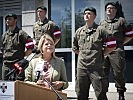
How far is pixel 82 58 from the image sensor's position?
5473 mm

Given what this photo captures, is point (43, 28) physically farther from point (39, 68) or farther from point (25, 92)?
Result: point (25, 92)

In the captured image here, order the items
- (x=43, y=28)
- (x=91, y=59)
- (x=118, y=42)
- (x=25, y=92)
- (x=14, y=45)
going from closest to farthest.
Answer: (x=25, y=92) < (x=91, y=59) < (x=118, y=42) < (x=14, y=45) < (x=43, y=28)

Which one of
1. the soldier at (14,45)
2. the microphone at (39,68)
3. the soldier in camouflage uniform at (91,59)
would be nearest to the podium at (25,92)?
the microphone at (39,68)

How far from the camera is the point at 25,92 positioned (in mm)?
2900

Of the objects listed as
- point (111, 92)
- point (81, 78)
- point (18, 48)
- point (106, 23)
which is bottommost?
point (111, 92)

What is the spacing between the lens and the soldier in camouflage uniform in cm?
535

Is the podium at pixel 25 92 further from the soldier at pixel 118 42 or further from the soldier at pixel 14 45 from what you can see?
the soldier at pixel 14 45

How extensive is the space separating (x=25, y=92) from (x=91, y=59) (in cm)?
258

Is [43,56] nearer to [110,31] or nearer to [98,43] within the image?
[98,43]

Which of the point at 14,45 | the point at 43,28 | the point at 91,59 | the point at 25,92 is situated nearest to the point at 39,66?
the point at 25,92

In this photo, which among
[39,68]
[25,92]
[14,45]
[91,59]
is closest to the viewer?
[25,92]

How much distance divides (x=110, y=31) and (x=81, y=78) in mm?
1292

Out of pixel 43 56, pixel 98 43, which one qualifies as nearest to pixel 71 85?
pixel 98 43

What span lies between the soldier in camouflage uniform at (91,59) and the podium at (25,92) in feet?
7.11
